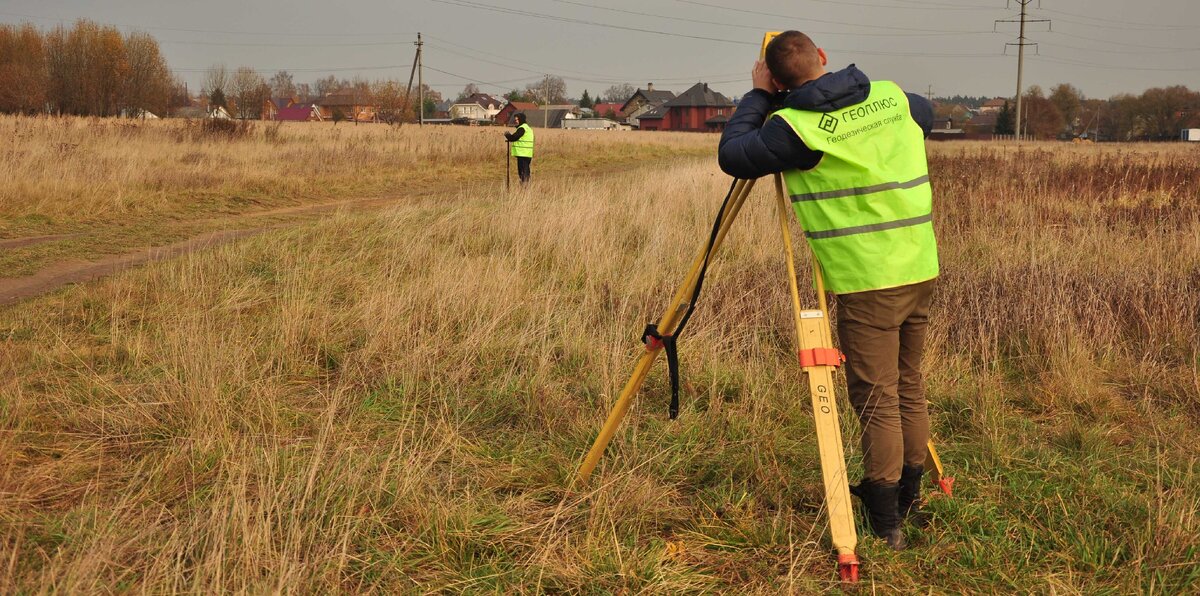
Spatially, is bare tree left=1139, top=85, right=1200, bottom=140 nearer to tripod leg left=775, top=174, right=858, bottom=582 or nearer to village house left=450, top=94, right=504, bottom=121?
tripod leg left=775, top=174, right=858, bottom=582

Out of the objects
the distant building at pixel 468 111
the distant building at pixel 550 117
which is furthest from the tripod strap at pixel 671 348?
the distant building at pixel 468 111

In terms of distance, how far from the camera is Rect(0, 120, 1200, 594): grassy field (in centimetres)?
304

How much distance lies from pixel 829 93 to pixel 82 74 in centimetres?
4657

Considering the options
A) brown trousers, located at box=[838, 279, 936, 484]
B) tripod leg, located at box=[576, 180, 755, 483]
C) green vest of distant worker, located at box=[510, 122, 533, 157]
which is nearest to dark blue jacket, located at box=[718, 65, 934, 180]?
tripod leg, located at box=[576, 180, 755, 483]

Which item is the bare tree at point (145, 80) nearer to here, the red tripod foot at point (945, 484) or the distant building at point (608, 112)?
the red tripod foot at point (945, 484)

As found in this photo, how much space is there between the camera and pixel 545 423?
438 cm

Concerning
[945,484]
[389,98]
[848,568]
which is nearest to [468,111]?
[389,98]

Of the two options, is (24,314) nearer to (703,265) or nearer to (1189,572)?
(703,265)

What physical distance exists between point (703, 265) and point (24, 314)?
5461mm

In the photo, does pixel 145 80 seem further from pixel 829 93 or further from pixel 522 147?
pixel 829 93

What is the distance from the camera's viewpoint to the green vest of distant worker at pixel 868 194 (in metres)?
2.87

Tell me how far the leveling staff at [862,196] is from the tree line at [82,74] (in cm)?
4341

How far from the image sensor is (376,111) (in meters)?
63.2

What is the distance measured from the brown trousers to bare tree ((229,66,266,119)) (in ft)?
125
